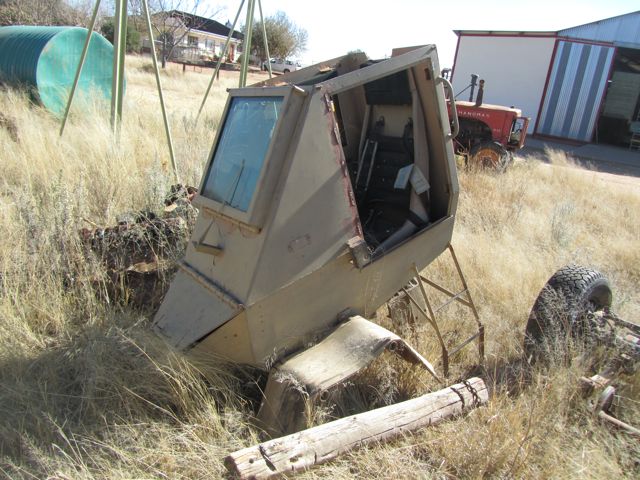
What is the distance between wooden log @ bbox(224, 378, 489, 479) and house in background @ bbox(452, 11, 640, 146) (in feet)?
70.0

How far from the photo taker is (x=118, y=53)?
6242mm

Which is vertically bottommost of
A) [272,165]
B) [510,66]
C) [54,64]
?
[272,165]

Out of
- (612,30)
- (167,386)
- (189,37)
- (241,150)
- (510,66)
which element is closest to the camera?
(167,386)

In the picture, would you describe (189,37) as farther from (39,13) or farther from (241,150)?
(241,150)

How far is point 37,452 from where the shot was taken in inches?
82.9

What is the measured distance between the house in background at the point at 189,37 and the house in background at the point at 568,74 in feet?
40.0

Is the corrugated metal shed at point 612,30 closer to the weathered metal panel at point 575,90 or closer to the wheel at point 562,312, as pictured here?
the weathered metal panel at point 575,90

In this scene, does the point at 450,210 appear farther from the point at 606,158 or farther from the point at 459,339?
the point at 606,158

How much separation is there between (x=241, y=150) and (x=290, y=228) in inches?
24.2

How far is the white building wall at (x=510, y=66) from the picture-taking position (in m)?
20.1

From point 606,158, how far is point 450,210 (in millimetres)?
16838

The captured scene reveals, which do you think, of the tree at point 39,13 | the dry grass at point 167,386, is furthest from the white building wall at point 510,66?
the tree at point 39,13

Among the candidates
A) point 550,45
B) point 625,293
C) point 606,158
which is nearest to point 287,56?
point 550,45

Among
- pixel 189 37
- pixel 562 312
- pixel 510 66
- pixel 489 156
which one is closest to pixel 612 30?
pixel 510 66
